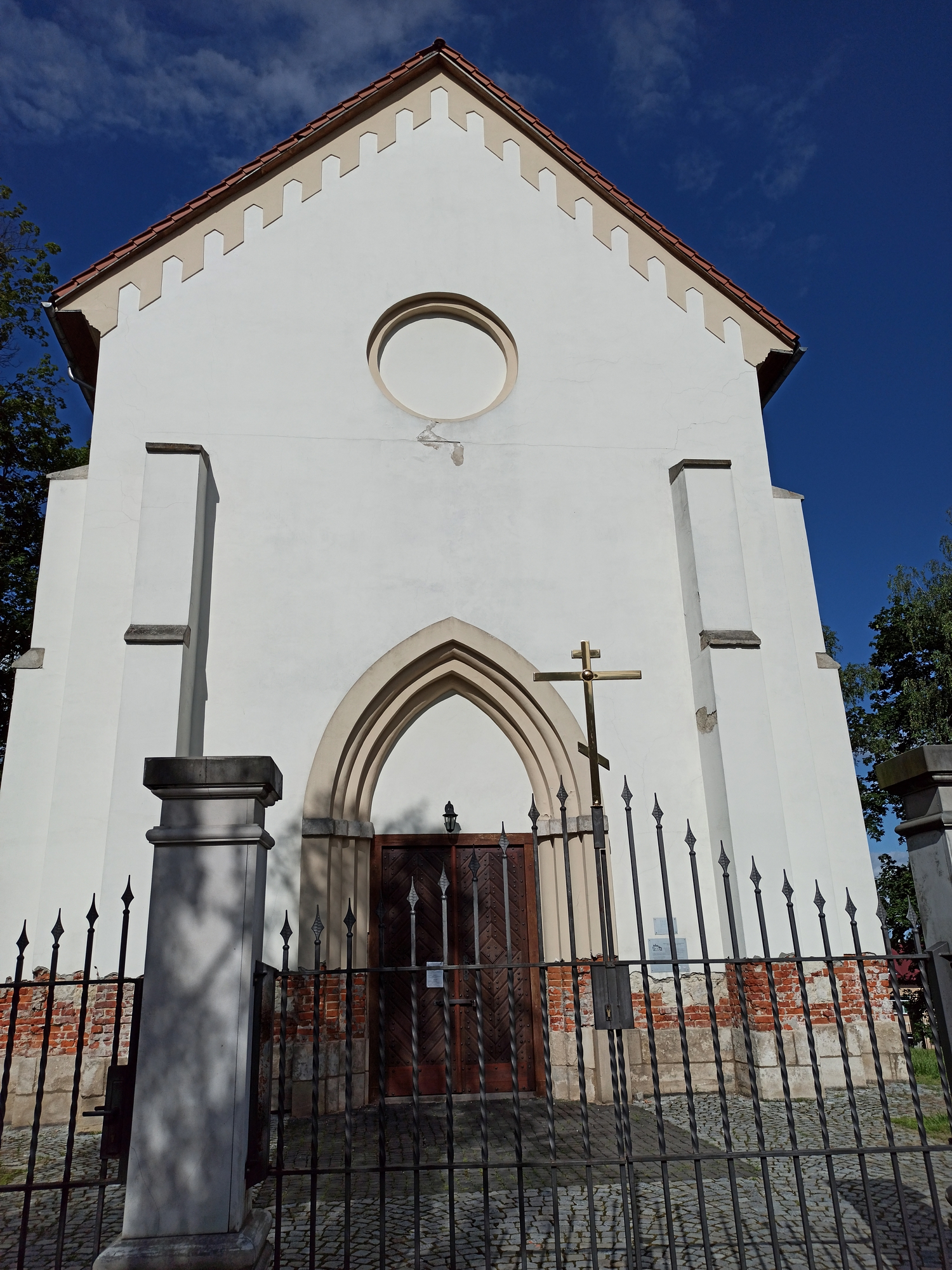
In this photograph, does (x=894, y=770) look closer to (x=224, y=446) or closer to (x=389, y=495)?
(x=389, y=495)

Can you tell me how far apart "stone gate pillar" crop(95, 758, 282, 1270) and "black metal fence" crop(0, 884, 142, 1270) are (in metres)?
0.15

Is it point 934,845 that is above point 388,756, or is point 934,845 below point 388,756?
below

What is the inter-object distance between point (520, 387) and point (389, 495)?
1.96 metres

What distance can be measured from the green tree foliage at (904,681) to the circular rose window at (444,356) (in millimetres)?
15945

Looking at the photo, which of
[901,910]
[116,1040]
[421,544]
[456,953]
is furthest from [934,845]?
[901,910]

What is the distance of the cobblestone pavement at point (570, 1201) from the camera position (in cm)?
432

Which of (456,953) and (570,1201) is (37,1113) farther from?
(456,953)

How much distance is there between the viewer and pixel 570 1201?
16.4 ft

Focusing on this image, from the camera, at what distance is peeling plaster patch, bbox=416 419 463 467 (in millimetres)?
9555

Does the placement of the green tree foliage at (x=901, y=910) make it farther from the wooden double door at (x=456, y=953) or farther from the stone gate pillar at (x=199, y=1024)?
the stone gate pillar at (x=199, y=1024)

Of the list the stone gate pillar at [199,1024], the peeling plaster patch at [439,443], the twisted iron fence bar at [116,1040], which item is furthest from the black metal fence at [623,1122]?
the peeling plaster patch at [439,443]

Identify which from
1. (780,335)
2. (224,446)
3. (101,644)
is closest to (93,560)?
(101,644)

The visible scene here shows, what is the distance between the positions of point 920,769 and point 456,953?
5065mm

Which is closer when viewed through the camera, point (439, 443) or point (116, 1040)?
point (116, 1040)
